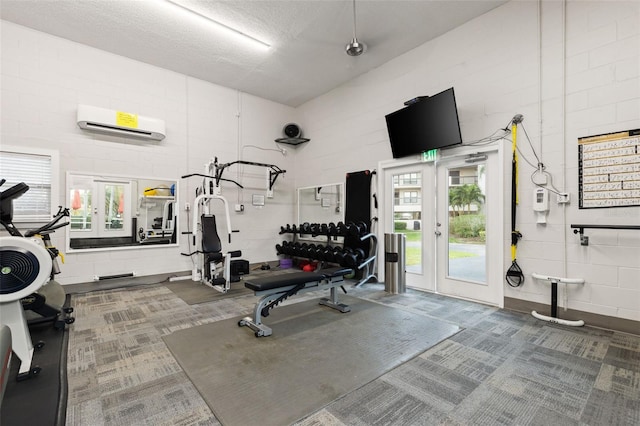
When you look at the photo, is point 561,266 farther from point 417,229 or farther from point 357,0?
point 357,0

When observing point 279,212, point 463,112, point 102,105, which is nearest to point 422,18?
point 463,112

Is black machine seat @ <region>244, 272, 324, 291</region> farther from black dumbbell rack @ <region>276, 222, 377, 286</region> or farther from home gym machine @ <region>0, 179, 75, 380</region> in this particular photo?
home gym machine @ <region>0, 179, 75, 380</region>

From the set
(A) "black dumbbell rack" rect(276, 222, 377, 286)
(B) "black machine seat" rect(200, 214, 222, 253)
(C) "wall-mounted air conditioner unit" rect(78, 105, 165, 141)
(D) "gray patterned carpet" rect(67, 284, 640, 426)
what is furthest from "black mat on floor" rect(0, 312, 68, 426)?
(A) "black dumbbell rack" rect(276, 222, 377, 286)

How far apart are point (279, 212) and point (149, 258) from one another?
2.62 meters

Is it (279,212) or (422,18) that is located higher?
(422,18)

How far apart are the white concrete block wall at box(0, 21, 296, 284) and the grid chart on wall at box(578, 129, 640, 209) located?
5.00 meters

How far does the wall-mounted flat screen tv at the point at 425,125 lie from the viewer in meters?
3.76

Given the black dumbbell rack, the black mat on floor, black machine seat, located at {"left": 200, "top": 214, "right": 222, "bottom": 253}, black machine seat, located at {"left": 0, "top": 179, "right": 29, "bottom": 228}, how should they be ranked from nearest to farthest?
the black mat on floor, black machine seat, located at {"left": 0, "top": 179, "right": 29, "bottom": 228}, the black dumbbell rack, black machine seat, located at {"left": 200, "top": 214, "right": 222, "bottom": 253}

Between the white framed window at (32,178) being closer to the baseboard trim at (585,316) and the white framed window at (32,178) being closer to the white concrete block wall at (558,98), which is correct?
the white concrete block wall at (558,98)

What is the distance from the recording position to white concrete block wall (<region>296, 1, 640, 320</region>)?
278cm

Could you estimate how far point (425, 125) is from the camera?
406cm

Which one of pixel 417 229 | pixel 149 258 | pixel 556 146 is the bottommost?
pixel 149 258

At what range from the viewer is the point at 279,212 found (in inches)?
255

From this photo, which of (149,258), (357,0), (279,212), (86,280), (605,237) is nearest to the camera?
(605,237)
